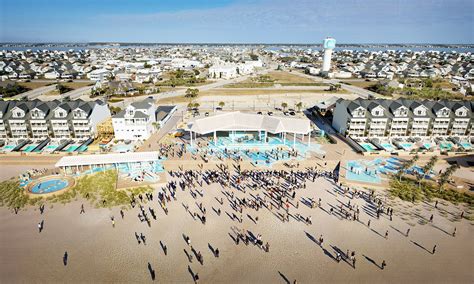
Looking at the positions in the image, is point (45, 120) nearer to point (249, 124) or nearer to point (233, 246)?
point (249, 124)

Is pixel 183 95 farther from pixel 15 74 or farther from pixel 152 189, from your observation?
pixel 15 74

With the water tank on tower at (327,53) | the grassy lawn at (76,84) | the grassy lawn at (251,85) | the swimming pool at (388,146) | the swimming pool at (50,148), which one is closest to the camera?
the swimming pool at (50,148)

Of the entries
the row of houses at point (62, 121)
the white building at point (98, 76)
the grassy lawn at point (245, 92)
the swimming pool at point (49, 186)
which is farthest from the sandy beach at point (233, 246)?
the white building at point (98, 76)

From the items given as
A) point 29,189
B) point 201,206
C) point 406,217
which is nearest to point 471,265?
point 406,217

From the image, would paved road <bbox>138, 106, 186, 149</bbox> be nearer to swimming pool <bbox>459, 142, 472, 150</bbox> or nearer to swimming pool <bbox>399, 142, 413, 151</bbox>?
swimming pool <bbox>399, 142, 413, 151</bbox>

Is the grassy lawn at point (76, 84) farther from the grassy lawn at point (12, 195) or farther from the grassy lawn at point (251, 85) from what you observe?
the grassy lawn at point (12, 195)

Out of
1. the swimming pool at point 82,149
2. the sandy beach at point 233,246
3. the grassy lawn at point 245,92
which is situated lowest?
the sandy beach at point 233,246
